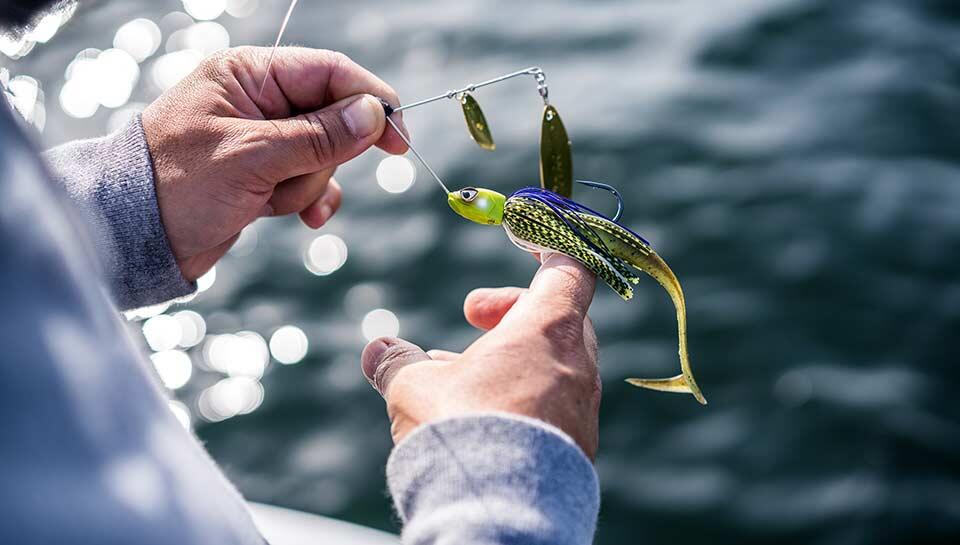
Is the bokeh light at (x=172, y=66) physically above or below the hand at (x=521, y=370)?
below

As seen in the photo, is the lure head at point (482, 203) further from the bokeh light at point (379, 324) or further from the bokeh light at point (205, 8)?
the bokeh light at point (205, 8)

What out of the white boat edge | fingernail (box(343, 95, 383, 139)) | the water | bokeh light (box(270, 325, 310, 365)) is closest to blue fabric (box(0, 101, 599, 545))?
the white boat edge

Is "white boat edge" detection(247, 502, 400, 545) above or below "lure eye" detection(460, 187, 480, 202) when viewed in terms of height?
below

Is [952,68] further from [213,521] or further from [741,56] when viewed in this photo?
[213,521]

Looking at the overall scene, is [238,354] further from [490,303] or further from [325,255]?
[490,303]

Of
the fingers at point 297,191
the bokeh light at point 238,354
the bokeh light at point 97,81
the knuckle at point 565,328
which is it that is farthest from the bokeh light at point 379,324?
the bokeh light at point 97,81

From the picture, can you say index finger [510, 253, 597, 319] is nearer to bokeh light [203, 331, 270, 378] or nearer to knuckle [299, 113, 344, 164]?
knuckle [299, 113, 344, 164]
